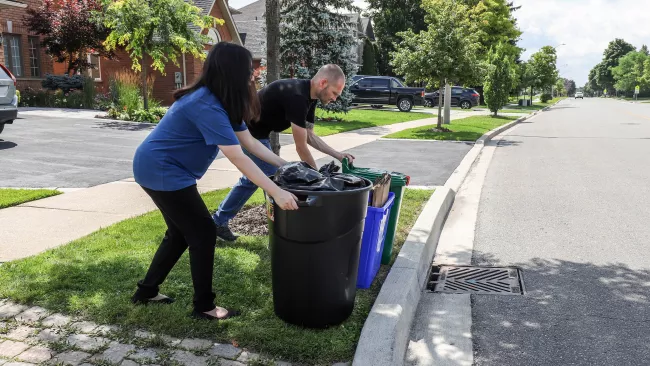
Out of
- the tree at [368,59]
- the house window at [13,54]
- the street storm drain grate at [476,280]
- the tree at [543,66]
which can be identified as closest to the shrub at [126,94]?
the house window at [13,54]

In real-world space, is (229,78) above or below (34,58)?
below

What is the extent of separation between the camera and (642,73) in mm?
93500

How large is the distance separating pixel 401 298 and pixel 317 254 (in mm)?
887

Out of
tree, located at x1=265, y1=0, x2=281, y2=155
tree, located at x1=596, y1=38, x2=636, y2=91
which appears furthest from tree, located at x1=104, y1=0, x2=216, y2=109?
tree, located at x1=596, y1=38, x2=636, y2=91

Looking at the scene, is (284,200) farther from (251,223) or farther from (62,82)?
(62,82)

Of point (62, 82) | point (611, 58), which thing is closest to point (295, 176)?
point (62, 82)

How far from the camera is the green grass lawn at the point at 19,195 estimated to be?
6.36 meters

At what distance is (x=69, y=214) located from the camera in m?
6.02

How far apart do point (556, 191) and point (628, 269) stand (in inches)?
145

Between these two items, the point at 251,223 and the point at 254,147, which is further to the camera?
the point at 251,223

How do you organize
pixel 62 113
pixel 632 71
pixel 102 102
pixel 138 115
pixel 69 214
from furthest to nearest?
pixel 632 71 → pixel 102 102 → pixel 62 113 → pixel 138 115 → pixel 69 214

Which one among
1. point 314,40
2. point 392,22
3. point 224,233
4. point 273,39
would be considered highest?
point 392,22

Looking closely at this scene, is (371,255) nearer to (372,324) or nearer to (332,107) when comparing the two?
(372,324)

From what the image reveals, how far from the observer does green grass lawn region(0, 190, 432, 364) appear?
321 centimetres
